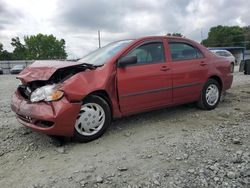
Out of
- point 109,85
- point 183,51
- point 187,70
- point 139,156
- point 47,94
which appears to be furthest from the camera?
point 183,51

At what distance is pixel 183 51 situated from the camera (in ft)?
19.7

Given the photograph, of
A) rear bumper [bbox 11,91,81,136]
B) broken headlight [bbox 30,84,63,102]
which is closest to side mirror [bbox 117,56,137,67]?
rear bumper [bbox 11,91,81,136]

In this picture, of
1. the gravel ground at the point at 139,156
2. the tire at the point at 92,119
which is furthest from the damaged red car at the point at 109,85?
the gravel ground at the point at 139,156

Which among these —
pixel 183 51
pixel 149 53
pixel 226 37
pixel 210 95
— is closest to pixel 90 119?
pixel 149 53

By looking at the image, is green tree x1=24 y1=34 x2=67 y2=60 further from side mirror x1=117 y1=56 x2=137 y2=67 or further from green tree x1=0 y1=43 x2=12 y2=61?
side mirror x1=117 y1=56 x2=137 y2=67

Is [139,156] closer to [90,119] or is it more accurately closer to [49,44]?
[90,119]

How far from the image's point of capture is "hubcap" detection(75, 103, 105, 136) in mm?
4395

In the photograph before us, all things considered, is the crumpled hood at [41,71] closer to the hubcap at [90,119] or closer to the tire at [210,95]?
the hubcap at [90,119]

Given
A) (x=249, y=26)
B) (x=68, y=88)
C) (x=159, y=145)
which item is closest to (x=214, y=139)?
(x=159, y=145)

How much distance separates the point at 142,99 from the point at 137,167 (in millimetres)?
1754

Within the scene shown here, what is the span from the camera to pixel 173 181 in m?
3.18

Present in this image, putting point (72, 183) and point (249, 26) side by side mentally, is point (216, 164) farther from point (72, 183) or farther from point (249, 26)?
point (249, 26)

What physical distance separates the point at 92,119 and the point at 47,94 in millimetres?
751

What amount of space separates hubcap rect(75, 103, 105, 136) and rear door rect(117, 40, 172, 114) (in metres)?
0.44
